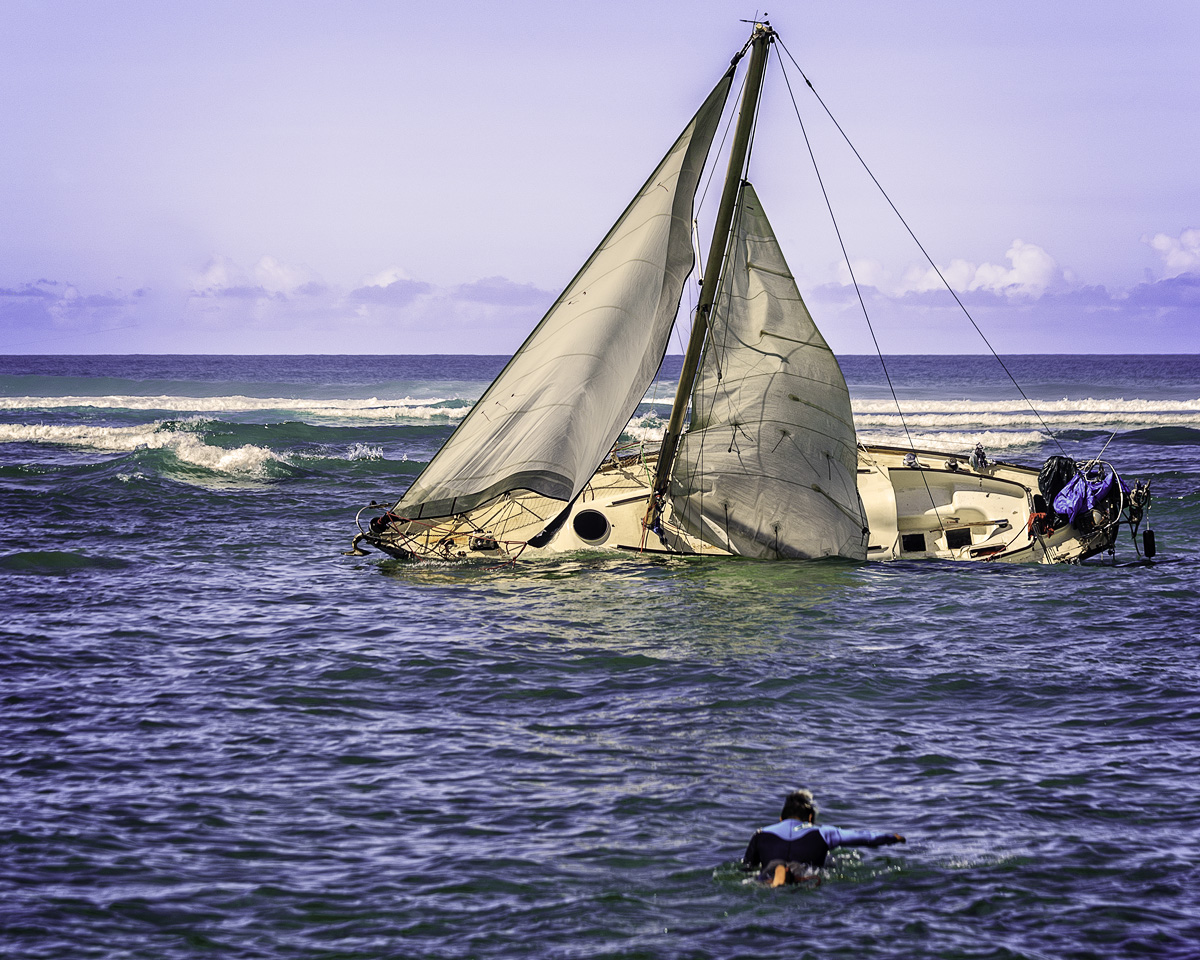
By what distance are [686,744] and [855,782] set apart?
1906 millimetres

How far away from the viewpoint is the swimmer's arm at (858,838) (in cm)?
894

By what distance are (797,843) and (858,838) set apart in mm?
567

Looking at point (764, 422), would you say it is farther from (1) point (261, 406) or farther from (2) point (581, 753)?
(1) point (261, 406)

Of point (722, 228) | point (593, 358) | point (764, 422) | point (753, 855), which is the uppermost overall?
point (722, 228)

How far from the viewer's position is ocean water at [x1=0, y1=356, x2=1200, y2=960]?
824 cm

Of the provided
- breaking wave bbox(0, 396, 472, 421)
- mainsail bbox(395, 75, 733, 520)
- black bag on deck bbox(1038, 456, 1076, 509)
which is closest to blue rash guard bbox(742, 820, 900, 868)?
mainsail bbox(395, 75, 733, 520)

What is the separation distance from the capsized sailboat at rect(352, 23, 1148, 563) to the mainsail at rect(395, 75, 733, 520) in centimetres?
2

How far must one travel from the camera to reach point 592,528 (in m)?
20.6

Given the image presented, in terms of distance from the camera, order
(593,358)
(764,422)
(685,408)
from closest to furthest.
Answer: (593,358) → (764,422) → (685,408)

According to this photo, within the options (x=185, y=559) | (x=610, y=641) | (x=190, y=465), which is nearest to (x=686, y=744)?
(x=610, y=641)

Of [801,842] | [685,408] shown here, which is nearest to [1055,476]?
[685,408]

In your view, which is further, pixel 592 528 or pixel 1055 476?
pixel 1055 476

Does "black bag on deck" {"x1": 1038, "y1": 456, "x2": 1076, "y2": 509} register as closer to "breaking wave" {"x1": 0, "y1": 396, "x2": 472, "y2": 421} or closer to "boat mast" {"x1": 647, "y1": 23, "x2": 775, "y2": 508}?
"boat mast" {"x1": 647, "y1": 23, "x2": 775, "y2": 508}

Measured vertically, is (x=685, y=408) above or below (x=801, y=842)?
above
